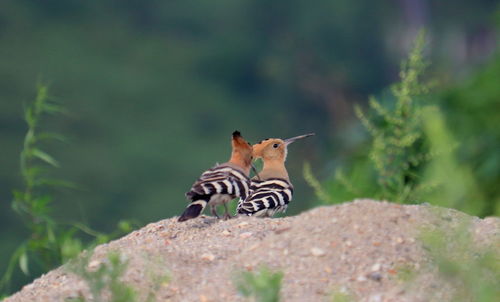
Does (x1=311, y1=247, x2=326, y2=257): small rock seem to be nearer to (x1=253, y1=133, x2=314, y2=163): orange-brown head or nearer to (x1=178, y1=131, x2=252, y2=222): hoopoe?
(x1=178, y1=131, x2=252, y2=222): hoopoe

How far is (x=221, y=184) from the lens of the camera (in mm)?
6543

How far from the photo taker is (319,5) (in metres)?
39.8

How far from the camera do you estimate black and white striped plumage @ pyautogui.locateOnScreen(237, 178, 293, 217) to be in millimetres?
6793

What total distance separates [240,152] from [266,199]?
1.76ft

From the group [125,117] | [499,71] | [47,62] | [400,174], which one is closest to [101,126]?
[125,117]

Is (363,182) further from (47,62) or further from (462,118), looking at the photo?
(47,62)

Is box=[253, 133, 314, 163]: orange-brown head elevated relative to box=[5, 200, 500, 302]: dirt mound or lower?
elevated

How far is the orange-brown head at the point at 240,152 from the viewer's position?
727 cm

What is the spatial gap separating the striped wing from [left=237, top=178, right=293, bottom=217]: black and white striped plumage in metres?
0.08

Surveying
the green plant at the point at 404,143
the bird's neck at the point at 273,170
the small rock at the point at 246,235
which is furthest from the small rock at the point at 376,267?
the bird's neck at the point at 273,170

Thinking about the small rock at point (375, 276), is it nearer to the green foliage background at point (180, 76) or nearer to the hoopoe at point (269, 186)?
the hoopoe at point (269, 186)

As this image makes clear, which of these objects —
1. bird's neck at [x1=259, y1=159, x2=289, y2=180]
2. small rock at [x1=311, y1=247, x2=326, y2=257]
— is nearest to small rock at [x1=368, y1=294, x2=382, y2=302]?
small rock at [x1=311, y1=247, x2=326, y2=257]

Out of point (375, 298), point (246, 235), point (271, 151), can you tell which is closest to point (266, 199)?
point (271, 151)

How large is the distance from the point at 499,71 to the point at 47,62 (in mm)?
32271
